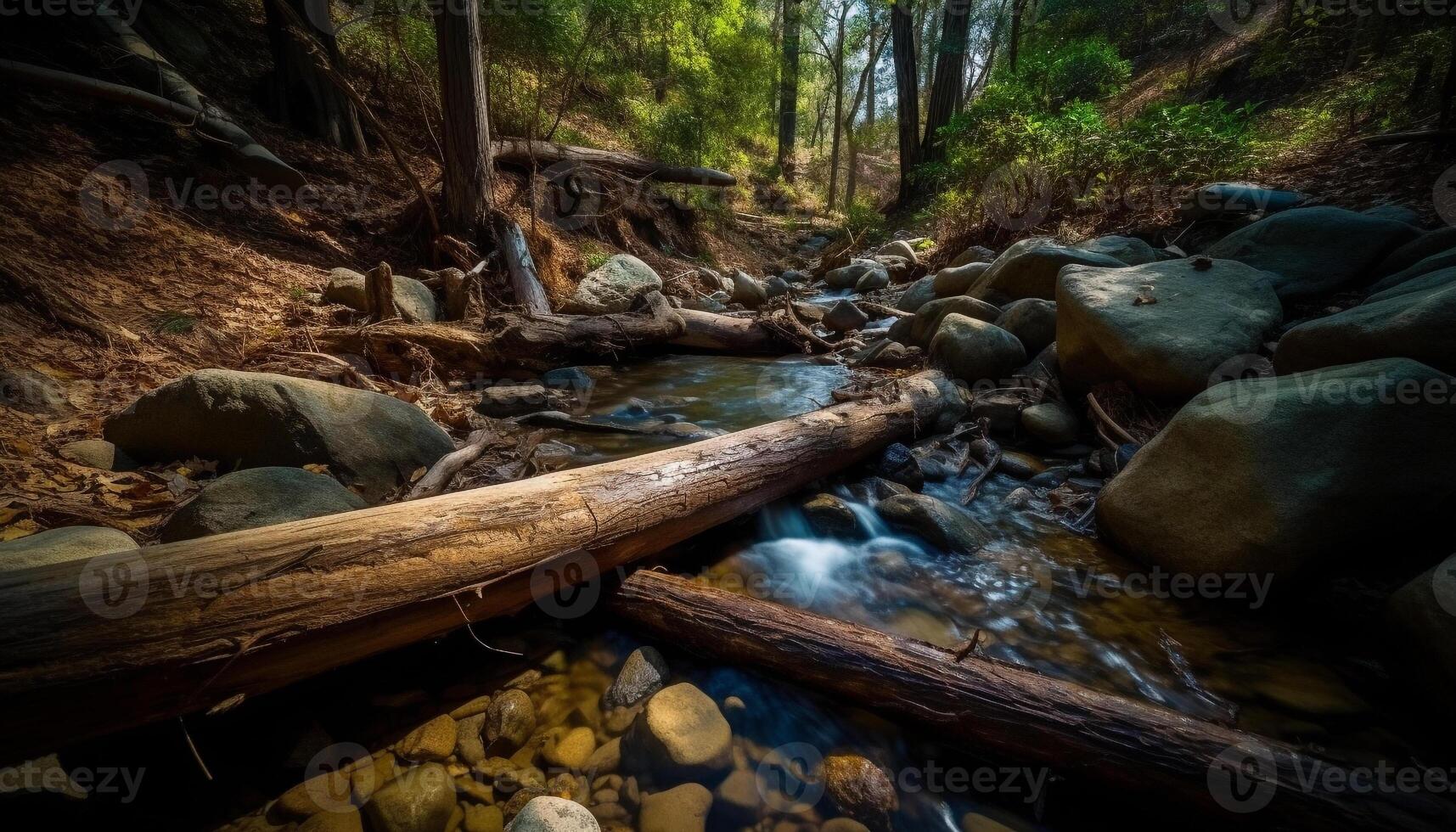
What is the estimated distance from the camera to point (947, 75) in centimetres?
1351

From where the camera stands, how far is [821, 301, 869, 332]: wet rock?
7488 millimetres

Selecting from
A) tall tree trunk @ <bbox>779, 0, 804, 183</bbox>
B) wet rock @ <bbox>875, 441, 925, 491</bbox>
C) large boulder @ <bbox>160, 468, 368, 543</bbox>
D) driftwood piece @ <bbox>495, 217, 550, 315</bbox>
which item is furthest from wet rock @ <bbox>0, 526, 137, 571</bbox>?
tall tree trunk @ <bbox>779, 0, 804, 183</bbox>

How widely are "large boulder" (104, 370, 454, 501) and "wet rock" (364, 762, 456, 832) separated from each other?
5.60ft

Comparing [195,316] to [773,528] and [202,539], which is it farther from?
[773,528]

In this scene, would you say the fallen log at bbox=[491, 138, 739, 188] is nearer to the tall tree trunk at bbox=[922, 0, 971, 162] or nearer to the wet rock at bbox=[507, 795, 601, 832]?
the tall tree trunk at bbox=[922, 0, 971, 162]

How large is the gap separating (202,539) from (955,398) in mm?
4696

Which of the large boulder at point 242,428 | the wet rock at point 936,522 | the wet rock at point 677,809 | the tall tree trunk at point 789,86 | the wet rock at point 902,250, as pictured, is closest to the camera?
the wet rock at point 677,809

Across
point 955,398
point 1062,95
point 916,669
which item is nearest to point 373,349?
point 916,669

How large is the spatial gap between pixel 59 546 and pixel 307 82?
8304 mm

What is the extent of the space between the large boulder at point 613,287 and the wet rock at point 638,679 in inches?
196

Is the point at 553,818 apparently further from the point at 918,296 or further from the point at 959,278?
the point at 918,296

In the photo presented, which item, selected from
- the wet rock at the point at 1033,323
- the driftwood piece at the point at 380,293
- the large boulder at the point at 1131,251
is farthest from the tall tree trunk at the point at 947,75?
the driftwood piece at the point at 380,293

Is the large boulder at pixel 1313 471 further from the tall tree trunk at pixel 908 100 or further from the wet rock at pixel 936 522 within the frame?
the tall tree trunk at pixel 908 100

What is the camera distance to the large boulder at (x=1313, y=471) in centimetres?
211
